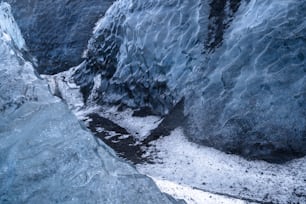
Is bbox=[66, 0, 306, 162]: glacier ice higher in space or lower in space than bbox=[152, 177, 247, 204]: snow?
higher

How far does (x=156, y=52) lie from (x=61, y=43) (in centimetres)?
282

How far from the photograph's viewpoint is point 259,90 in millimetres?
3078

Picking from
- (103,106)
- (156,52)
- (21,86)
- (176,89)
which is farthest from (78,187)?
(103,106)

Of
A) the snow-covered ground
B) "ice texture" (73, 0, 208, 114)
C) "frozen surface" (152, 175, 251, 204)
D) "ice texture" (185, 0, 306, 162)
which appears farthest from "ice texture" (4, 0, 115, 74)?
"frozen surface" (152, 175, 251, 204)

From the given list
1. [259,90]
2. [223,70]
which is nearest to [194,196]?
[259,90]

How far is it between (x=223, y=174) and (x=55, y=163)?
1.45 meters

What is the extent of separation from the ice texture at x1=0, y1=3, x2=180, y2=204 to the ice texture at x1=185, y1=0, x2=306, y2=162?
148cm

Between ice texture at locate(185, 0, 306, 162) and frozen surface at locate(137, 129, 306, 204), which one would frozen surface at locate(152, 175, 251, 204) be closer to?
frozen surface at locate(137, 129, 306, 204)

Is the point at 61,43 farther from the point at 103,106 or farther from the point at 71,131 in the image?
the point at 71,131

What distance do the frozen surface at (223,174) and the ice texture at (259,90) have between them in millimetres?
111

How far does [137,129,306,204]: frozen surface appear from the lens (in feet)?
8.22

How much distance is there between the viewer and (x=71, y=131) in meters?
1.88

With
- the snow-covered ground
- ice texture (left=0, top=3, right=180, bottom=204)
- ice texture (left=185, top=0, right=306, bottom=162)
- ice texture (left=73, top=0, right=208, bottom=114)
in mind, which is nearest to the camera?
ice texture (left=0, top=3, right=180, bottom=204)

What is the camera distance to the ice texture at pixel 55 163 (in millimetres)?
1596
